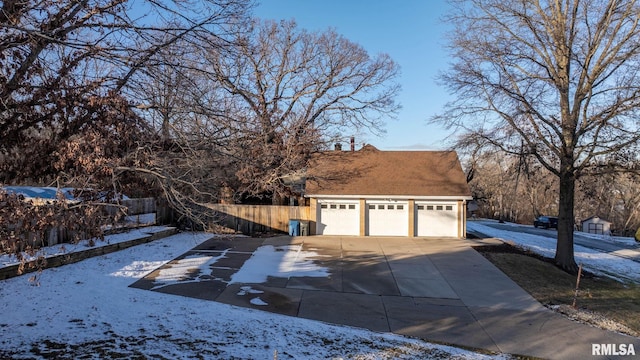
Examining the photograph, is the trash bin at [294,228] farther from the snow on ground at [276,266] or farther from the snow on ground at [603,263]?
the snow on ground at [603,263]

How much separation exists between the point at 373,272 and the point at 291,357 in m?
7.95

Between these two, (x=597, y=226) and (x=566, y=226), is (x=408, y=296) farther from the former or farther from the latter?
(x=597, y=226)

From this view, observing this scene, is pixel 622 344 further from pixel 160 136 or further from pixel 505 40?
pixel 505 40

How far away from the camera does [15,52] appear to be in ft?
15.9

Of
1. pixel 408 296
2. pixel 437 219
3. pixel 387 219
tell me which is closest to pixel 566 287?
pixel 408 296

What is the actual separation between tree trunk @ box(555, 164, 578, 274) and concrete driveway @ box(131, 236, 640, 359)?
3724 mm

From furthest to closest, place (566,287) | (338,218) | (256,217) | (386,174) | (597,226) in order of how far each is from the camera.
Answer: (597,226), (386,174), (256,217), (338,218), (566,287)

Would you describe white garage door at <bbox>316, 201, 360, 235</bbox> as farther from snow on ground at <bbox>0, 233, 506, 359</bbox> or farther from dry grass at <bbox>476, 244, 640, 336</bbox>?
snow on ground at <bbox>0, 233, 506, 359</bbox>

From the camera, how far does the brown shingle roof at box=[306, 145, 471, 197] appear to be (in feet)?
76.5

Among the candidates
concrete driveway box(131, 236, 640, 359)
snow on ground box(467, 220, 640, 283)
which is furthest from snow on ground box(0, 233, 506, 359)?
snow on ground box(467, 220, 640, 283)

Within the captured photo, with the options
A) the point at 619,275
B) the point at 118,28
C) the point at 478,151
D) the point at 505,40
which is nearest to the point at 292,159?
the point at 478,151

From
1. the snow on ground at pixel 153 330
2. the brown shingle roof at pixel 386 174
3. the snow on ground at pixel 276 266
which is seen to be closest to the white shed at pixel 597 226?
the brown shingle roof at pixel 386 174

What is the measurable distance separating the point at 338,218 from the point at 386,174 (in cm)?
402

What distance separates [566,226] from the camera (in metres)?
17.7
